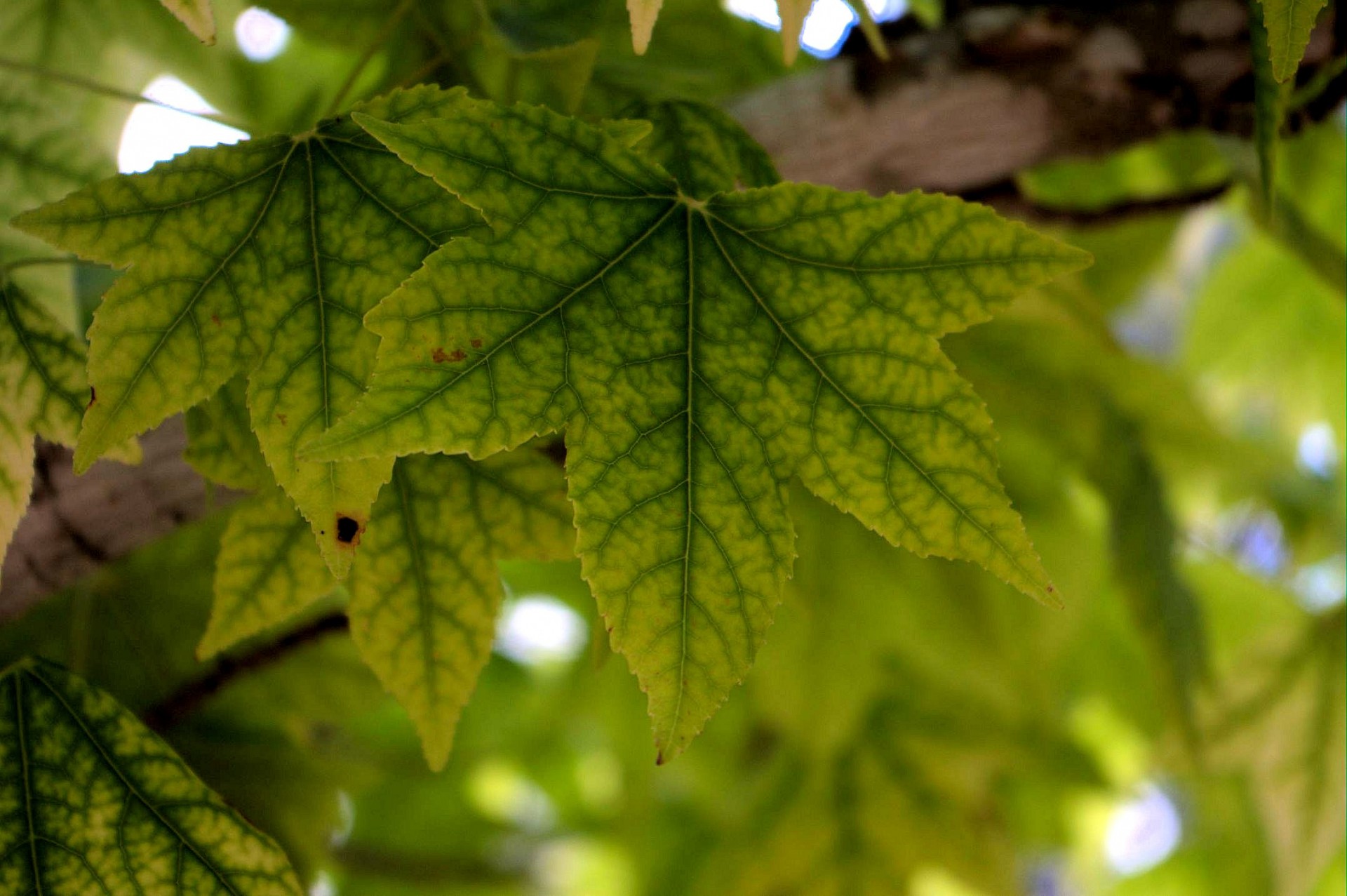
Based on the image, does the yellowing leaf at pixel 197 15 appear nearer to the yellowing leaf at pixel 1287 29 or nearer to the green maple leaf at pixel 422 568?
the green maple leaf at pixel 422 568

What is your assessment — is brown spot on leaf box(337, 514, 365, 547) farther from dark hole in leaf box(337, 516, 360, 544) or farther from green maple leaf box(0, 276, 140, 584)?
green maple leaf box(0, 276, 140, 584)

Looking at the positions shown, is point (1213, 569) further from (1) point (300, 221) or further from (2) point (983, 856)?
(1) point (300, 221)

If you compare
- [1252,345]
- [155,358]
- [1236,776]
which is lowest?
[155,358]

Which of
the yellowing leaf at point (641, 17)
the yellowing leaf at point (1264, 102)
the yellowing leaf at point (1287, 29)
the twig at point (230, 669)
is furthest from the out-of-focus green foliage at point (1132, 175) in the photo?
the twig at point (230, 669)

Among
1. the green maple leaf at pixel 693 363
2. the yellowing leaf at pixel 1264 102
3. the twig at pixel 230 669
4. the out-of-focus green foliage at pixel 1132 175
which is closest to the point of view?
the green maple leaf at pixel 693 363

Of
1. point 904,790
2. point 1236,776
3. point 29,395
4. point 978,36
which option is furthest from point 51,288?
point 1236,776

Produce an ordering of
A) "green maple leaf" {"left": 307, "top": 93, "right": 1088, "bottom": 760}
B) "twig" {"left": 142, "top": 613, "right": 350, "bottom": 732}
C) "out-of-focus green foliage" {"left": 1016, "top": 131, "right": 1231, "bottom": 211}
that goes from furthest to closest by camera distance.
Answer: "out-of-focus green foliage" {"left": 1016, "top": 131, "right": 1231, "bottom": 211}, "twig" {"left": 142, "top": 613, "right": 350, "bottom": 732}, "green maple leaf" {"left": 307, "top": 93, "right": 1088, "bottom": 760}

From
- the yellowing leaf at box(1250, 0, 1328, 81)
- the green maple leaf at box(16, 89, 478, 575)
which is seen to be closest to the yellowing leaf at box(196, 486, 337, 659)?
the green maple leaf at box(16, 89, 478, 575)
